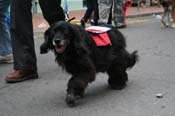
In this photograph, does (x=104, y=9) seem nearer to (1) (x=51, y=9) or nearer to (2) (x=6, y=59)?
(2) (x=6, y=59)

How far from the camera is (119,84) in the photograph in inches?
214

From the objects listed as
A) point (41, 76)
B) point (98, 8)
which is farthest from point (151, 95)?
point (98, 8)

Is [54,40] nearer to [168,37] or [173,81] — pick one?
[173,81]

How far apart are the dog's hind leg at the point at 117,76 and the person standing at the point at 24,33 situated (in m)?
1.06

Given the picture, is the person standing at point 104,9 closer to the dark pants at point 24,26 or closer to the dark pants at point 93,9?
the dark pants at point 93,9

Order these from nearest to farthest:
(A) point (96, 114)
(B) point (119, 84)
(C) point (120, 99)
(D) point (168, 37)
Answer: (A) point (96, 114), (C) point (120, 99), (B) point (119, 84), (D) point (168, 37)

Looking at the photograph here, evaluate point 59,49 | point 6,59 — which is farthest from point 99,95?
point 6,59

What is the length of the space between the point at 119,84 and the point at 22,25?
4.55 ft

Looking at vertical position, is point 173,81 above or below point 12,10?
below

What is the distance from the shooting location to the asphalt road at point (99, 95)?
458 cm

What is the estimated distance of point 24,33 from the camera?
5.95 meters

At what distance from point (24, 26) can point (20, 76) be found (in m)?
0.60

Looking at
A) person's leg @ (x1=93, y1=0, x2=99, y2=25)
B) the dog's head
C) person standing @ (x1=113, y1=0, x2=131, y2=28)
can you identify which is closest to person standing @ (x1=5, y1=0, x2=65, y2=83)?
the dog's head

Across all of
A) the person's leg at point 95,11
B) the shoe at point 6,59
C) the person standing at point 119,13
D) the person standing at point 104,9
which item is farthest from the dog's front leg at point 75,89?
the person standing at point 119,13
